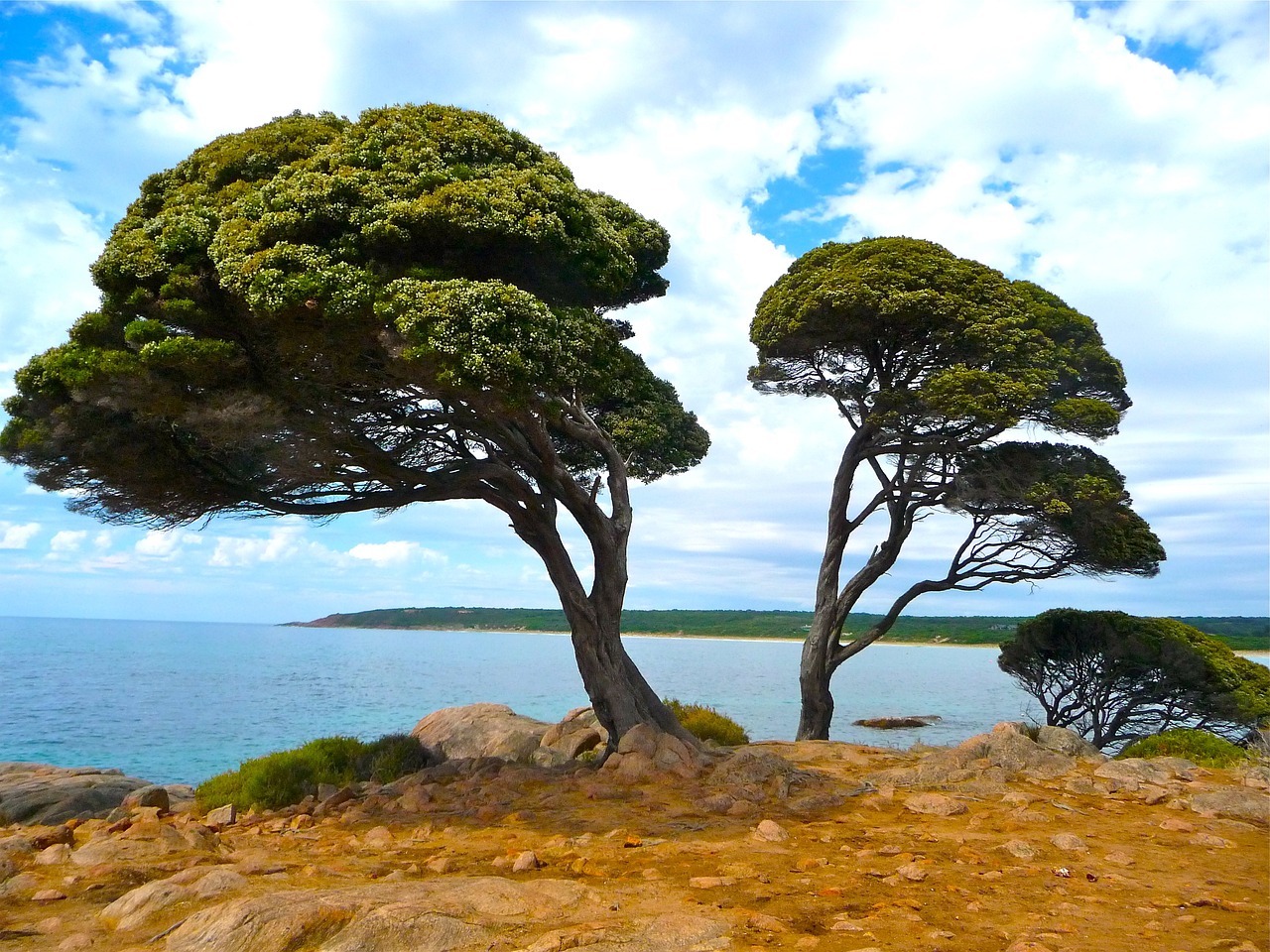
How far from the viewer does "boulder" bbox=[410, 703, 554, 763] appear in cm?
1438

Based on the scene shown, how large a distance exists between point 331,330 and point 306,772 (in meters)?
7.45

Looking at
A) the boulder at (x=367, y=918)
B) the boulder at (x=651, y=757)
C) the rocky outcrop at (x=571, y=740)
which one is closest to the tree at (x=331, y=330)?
the boulder at (x=651, y=757)

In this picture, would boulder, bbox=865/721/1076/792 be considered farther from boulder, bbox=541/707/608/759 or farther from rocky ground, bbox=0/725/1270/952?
boulder, bbox=541/707/608/759

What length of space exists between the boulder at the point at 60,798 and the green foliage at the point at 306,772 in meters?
1.20

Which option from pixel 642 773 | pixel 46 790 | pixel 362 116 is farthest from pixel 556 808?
A: pixel 362 116

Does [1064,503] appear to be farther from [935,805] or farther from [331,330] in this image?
[331,330]

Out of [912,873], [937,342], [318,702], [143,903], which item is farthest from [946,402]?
[318,702]

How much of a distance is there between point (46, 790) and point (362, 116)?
10528 mm

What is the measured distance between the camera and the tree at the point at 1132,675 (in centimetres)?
1647

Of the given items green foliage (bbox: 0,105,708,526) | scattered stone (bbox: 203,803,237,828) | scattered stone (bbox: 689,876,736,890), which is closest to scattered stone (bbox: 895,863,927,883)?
scattered stone (bbox: 689,876,736,890)

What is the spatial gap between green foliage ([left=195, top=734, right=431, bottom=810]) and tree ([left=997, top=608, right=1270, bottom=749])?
13575 millimetres

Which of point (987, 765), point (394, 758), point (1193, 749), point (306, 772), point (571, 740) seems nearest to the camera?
point (987, 765)

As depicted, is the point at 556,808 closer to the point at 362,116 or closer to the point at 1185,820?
the point at 1185,820

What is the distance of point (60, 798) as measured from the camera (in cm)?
1179
